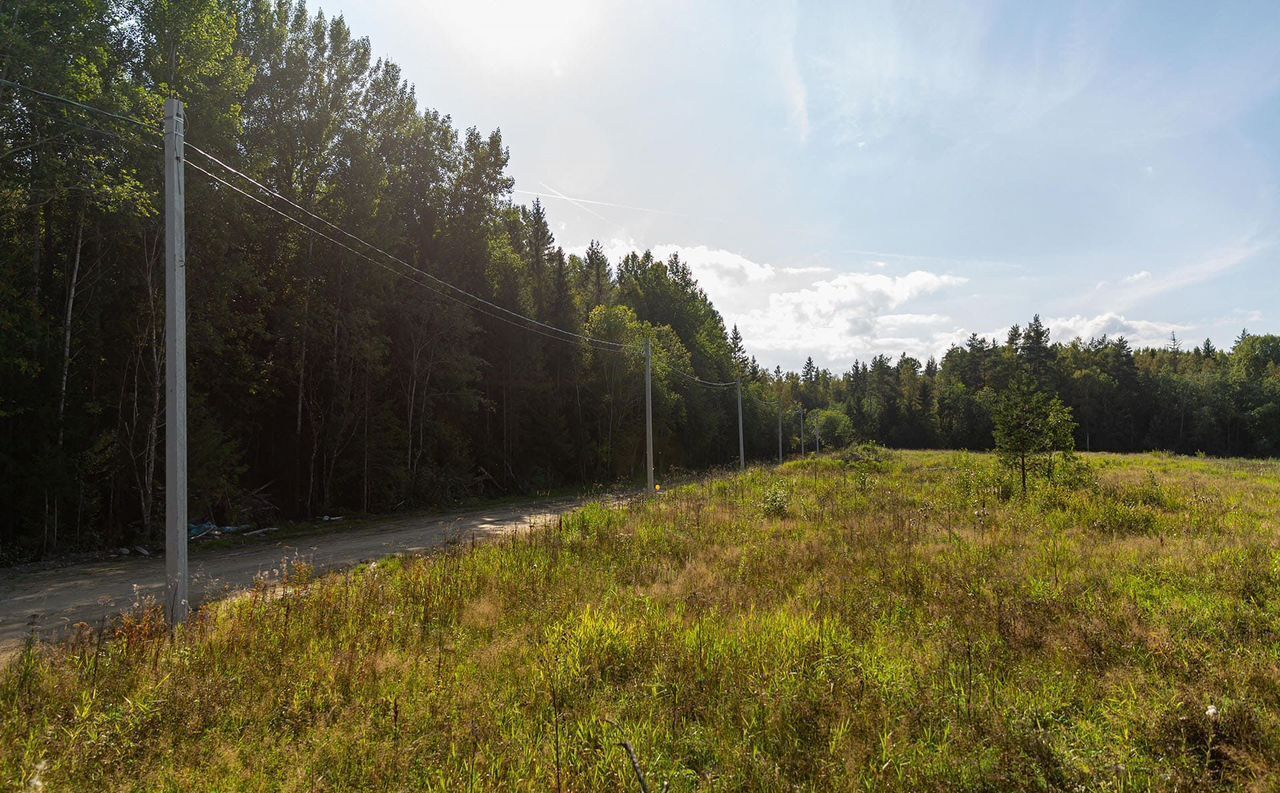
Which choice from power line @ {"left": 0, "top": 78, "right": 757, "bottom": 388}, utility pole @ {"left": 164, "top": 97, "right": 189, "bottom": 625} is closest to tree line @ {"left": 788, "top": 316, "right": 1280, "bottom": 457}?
power line @ {"left": 0, "top": 78, "right": 757, "bottom": 388}

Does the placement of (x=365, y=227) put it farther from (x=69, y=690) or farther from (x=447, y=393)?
(x=69, y=690)

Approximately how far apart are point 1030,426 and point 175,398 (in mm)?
19164

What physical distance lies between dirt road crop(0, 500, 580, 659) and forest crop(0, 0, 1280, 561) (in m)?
2.90

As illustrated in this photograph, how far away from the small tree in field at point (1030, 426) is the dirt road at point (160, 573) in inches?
548

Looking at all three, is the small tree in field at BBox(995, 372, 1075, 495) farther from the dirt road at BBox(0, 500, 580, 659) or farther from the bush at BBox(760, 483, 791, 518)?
the dirt road at BBox(0, 500, 580, 659)

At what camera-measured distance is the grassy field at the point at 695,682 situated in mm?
3525

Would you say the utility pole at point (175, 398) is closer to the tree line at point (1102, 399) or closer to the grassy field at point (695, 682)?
the grassy field at point (695, 682)

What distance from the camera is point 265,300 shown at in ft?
54.2

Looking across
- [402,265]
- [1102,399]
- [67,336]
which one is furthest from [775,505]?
[1102,399]

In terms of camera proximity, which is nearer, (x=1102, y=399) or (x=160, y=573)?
(x=160, y=573)

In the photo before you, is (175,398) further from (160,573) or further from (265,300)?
(265,300)

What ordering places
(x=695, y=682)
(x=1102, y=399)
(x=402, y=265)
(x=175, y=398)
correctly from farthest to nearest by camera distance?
(x=1102, y=399) → (x=402, y=265) → (x=175, y=398) → (x=695, y=682)

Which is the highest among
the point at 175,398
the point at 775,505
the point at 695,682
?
the point at 175,398

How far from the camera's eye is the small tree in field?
15.8 meters
